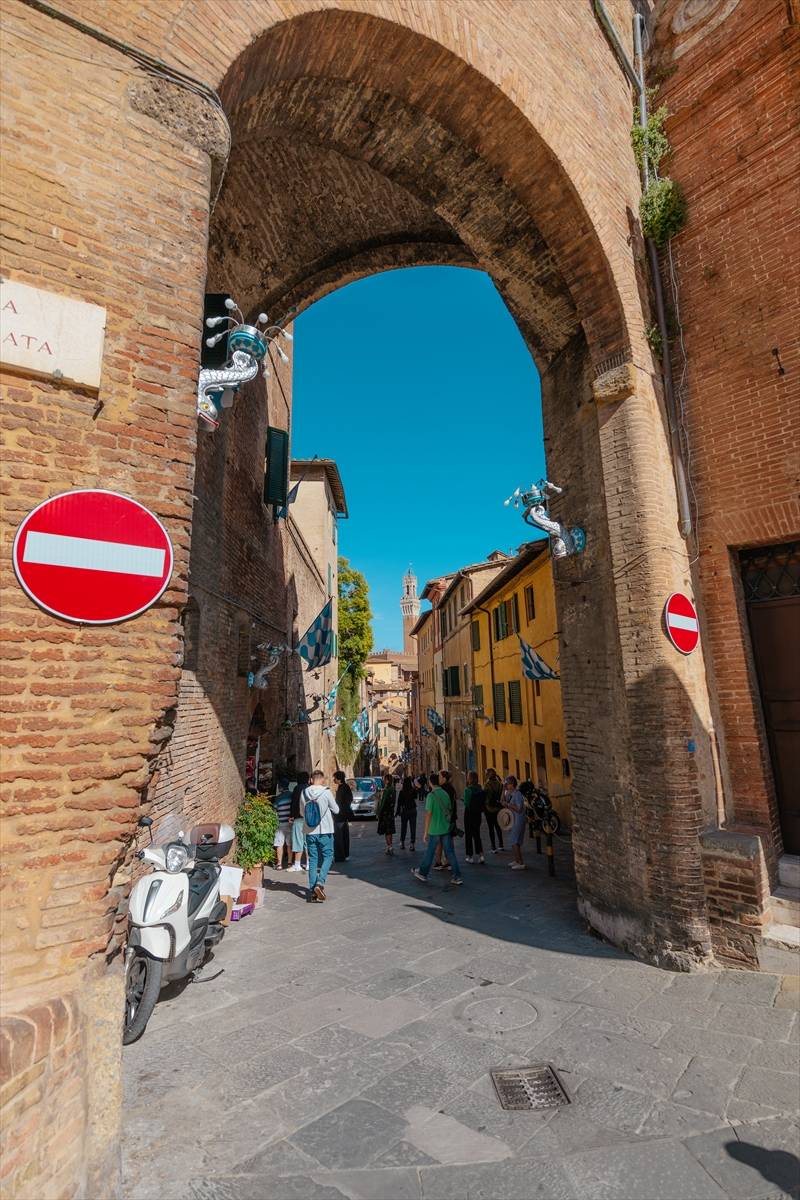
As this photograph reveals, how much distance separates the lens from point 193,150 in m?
3.30

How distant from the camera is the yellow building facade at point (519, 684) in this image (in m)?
13.2

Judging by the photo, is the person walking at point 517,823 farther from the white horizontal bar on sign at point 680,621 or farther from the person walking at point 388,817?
the white horizontal bar on sign at point 680,621

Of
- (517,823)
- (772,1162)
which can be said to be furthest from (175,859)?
(517,823)

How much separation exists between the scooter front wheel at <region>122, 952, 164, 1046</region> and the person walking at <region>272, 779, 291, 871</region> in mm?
4771

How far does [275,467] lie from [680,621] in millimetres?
7444

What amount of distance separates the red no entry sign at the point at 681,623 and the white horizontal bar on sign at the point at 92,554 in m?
4.38

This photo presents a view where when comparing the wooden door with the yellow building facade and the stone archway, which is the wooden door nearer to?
the stone archway

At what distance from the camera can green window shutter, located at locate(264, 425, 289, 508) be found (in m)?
10.5

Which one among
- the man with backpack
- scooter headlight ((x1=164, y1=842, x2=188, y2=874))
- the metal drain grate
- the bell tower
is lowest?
the metal drain grate

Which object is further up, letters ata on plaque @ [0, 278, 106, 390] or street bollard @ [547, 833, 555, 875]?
letters ata on plaque @ [0, 278, 106, 390]

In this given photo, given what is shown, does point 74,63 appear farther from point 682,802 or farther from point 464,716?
point 464,716

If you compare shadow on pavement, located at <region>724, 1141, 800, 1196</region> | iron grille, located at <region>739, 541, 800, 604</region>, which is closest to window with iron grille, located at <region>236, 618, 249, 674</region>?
iron grille, located at <region>739, 541, 800, 604</region>

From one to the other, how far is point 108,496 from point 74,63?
2.21m

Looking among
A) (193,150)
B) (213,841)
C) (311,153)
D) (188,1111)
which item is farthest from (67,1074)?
(311,153)
